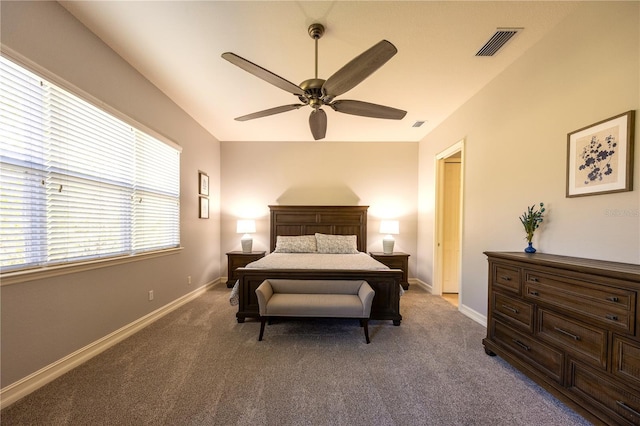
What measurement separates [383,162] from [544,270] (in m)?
3.46

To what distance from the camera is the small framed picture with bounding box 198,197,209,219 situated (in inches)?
159

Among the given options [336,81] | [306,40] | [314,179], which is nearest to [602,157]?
[336,81]

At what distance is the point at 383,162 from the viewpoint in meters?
4.80

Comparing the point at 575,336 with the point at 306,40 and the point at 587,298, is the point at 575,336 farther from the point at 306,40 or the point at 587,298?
the point at 306,40

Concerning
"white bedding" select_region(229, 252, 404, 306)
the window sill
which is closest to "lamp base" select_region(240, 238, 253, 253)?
"white bedding" select_region(229, 252, 404, 306)

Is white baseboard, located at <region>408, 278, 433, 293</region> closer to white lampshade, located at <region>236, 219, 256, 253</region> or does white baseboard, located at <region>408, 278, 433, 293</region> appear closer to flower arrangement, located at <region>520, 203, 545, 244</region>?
flower arrangement, located at <region>520, 203, 545, 244</region>

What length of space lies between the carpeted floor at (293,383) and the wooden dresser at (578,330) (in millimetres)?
227

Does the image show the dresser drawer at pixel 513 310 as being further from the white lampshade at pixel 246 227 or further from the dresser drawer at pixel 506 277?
the white lampshade at pixel 246 227

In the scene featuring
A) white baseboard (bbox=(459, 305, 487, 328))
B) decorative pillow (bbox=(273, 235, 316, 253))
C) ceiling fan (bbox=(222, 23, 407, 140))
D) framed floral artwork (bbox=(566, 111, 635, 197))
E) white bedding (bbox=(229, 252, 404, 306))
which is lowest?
white baseboard (bbox=(459, 305, 487, 328))

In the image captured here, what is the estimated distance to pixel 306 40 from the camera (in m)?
2.10

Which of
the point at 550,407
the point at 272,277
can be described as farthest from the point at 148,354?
the point at 550,407

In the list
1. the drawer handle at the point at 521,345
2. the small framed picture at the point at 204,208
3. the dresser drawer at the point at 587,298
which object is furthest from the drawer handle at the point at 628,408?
the small framed picture at the point at 204,208

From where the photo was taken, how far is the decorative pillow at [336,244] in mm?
4188

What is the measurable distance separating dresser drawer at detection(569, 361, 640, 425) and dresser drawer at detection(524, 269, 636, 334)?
1.08ft
